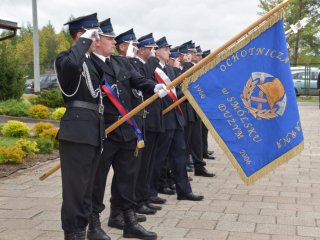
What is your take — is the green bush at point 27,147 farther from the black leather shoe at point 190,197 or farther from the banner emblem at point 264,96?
the banner emblem at point 264,96

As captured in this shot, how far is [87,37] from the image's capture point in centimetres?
397

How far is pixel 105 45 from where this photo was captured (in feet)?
14.6

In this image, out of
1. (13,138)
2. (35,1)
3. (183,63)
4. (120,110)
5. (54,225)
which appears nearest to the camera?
(120,110)

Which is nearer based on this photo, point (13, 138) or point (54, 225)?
point (54, 225)

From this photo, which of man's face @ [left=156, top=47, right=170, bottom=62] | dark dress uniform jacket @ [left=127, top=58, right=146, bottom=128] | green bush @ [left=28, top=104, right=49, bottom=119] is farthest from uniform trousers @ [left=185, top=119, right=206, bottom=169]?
green bush @ [left=28, top=104, right=49, bottom=119]

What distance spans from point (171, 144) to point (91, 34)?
260 cm

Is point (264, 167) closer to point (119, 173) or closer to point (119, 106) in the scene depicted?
point (119, 173)

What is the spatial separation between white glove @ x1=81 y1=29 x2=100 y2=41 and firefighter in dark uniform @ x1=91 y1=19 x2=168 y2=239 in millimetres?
329

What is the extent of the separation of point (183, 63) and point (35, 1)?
14.8m

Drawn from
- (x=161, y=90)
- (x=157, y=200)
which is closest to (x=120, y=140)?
(x=161, y=90)

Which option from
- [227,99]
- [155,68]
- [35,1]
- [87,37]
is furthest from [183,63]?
[35,1]

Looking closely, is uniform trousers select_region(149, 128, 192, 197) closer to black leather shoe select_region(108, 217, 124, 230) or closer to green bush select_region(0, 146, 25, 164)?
black leather shoe select_region(108, 217, 124, 230)

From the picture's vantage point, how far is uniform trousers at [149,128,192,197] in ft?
20.0

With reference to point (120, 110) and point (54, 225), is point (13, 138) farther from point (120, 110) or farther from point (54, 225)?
point (120, 110)
